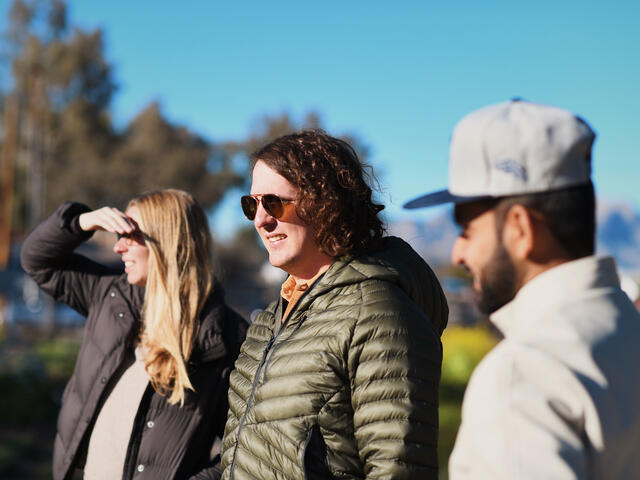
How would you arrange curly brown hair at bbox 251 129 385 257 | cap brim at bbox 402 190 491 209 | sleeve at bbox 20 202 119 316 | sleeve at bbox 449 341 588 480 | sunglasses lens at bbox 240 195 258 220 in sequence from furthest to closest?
sleeve at bbox 20 202 119 316, sunglasses lens at bbox 240 195 258 220, curly brown hair at bbox 251 129 385 257, cap brim at bbox 402 190 491 209, sleeve at bbox 449 341 588 480

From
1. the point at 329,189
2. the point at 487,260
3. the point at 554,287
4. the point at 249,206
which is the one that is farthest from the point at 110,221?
the point at 554,287

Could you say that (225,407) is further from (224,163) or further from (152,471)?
(224,163)

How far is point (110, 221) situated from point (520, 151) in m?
2.11

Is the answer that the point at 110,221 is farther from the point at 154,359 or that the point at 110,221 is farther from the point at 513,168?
the point at 513,168

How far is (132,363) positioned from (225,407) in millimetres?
456

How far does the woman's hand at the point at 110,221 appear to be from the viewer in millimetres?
2935

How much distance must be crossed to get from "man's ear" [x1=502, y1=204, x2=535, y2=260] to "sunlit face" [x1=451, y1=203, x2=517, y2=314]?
0.05 feet

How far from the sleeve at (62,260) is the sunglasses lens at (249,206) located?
3.78ft

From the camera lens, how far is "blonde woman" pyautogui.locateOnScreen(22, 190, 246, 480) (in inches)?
108

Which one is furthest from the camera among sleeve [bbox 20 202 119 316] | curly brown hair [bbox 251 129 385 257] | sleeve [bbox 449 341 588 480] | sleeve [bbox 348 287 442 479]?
sleeve [bbox 20 202 119 316]

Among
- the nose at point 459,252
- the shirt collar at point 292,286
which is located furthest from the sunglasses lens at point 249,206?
the nose at point 459,252

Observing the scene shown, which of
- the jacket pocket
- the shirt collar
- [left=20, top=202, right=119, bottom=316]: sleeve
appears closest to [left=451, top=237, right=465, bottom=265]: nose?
the jacket pocket

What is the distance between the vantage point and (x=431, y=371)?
1.95 metres

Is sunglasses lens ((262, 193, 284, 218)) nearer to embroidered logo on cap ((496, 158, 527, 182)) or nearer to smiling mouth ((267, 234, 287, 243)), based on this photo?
smiling mouth ((267, 234, 287, 243))
